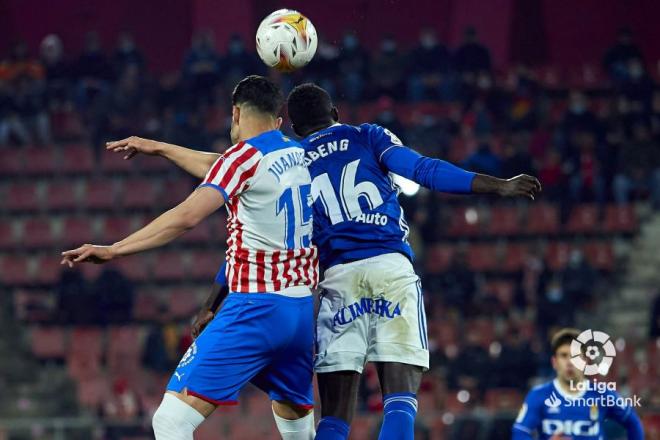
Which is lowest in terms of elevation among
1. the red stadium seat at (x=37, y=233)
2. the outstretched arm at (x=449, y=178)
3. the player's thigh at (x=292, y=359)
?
the player's thigh at (x=292, y=359)

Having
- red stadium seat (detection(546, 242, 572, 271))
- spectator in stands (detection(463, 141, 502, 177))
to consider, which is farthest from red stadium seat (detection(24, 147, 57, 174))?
red stadium seat (detection(546, 242, 572, 271))

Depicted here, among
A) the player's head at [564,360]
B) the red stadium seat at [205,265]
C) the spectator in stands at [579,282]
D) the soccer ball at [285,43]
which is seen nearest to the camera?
the soccer ball at [285,43]

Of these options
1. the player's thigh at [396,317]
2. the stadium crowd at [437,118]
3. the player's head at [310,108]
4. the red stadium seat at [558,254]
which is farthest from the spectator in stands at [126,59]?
the player's thigh at [396,317]

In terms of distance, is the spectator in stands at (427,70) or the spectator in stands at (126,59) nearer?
the spectator in stands at (427,70)

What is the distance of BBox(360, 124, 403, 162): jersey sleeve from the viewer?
582 cm

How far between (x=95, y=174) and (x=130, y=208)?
100 centimetres

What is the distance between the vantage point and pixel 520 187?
5.23 metres

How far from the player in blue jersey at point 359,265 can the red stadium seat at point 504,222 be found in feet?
34.2

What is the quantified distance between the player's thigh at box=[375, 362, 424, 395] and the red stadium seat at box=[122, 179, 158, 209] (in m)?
11.7

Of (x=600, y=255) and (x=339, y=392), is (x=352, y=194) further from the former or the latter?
(x=600, y=255)

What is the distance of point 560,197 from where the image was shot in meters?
16.3

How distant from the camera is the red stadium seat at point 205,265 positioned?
16.1 metres

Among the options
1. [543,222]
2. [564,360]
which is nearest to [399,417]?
[564,360]

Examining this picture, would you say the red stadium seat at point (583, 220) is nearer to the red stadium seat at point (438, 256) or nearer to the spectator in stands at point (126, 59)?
the red stadium seat at point (438, 256)
